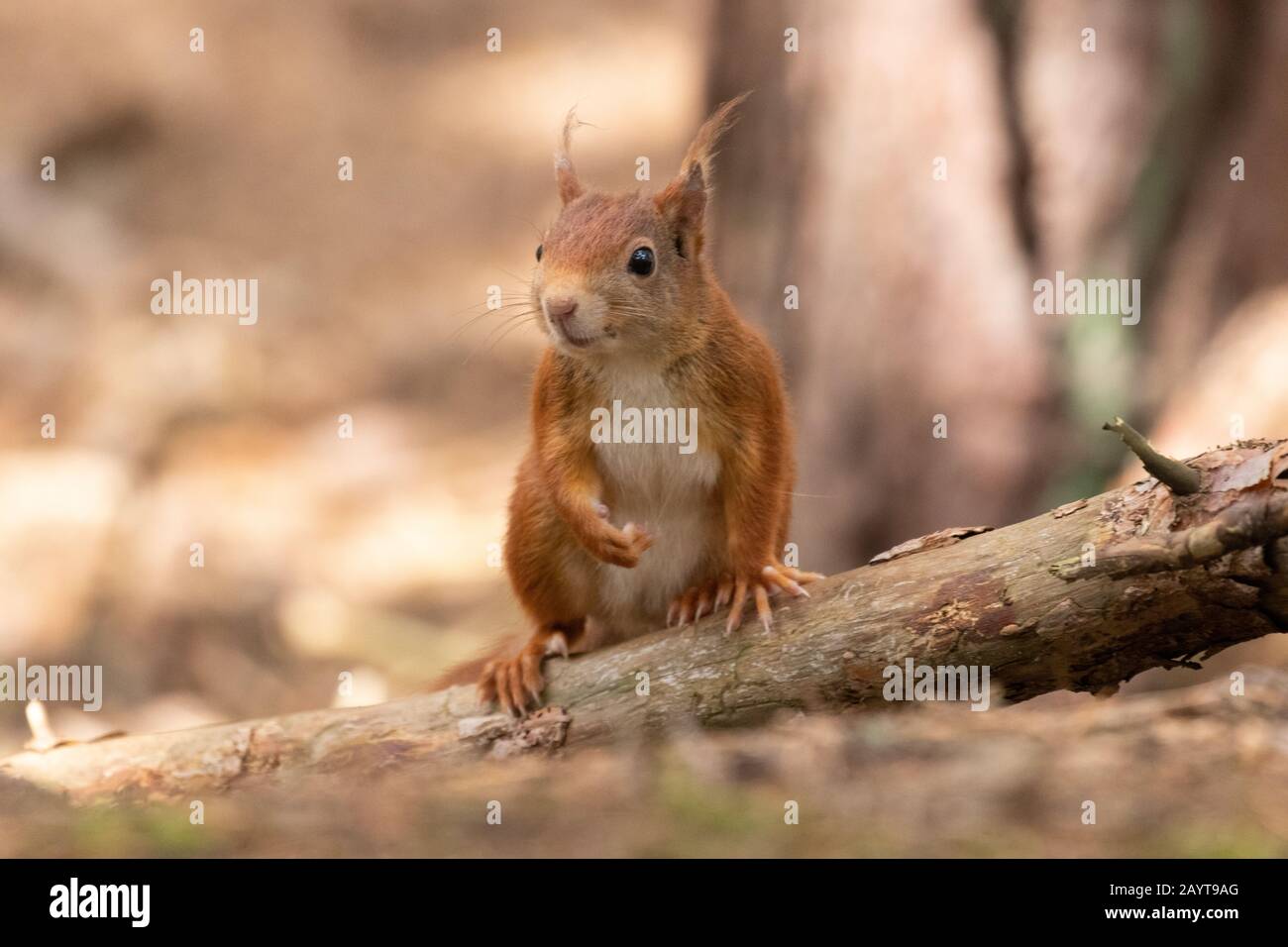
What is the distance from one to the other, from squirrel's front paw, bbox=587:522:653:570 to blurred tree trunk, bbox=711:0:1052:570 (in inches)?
96.5

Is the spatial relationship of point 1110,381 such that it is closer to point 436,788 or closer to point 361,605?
point 436,788

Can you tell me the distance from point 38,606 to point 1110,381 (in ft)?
18.2

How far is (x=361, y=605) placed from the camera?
26.5 ft

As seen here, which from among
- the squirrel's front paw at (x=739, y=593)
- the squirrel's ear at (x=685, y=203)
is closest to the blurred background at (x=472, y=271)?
the squirrel's front paw at (x=739, y=593)

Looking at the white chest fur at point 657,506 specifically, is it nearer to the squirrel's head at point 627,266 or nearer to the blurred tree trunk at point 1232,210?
the squirrel's head at point 627,266

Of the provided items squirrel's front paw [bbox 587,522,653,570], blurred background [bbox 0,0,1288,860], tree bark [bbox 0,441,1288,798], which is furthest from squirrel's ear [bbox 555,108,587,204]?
blurred background [bbox 0,0,1288,860]

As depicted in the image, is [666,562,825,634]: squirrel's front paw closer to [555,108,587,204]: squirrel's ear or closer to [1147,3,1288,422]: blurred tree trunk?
[555,108,587,204]: squirrel's ear

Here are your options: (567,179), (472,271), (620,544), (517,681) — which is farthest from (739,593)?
(472,271)

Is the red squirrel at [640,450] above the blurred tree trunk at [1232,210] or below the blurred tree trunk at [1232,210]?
below

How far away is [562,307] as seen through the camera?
3580 mm

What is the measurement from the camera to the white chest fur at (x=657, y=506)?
386cm

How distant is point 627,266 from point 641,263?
0.15 feet

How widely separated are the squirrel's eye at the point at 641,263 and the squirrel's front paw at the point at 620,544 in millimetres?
670

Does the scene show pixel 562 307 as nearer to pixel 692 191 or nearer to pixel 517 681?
pixel 692 191
